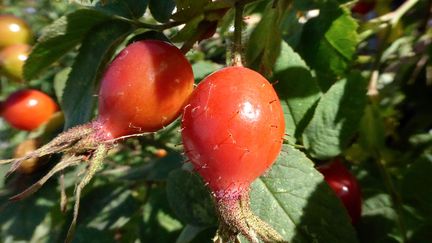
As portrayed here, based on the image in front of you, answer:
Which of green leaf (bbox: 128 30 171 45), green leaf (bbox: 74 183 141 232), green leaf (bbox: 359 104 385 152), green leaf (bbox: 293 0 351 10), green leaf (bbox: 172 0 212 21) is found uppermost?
green leaf (bbox: 172 0 212 21)

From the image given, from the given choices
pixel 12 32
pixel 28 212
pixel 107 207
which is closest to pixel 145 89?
pixel 28 212

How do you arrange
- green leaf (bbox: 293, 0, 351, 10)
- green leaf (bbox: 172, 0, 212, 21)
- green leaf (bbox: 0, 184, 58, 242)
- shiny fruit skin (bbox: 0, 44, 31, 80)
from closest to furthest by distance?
green leaf (bbox: 172, 0, 212, 21) → green leaf (bbox: 0, 184, 58, 242) → green leaf (bbox: 293, 0, 351, 10) → shiny fruit skin (bbox: 0, 44, 31, 80)

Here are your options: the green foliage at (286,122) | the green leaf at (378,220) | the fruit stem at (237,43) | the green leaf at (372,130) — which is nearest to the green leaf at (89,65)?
the green foliage at (286,122)

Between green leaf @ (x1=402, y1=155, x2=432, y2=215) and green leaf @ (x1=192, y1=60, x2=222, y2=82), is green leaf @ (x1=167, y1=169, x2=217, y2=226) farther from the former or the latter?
green leaf @ (x1=402, y1=155, x2=432, y2=215)

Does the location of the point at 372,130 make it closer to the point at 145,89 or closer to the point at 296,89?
the point at 296,89

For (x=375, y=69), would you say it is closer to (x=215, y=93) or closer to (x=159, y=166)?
(x=159, y=166)

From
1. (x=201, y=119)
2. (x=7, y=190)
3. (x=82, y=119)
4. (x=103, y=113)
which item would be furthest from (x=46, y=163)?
(x=201, y=119)

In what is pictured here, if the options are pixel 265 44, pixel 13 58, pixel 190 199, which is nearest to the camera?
pixel 265 44

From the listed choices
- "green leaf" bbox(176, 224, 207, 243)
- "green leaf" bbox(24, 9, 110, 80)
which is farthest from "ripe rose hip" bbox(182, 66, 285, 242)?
"green leaf" bbox(176, 224, 207, 243)
